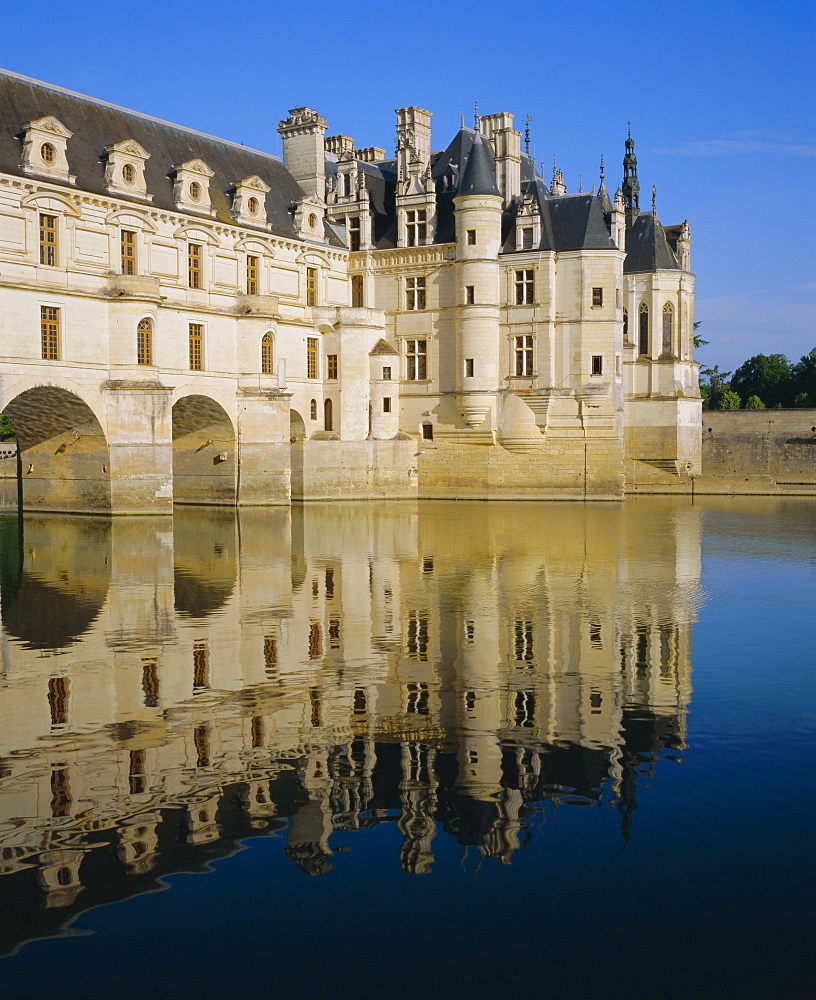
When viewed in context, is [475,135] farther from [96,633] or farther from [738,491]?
[96,633]

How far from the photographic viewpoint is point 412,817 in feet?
23.5

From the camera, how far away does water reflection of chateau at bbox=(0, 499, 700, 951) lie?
22.6ft

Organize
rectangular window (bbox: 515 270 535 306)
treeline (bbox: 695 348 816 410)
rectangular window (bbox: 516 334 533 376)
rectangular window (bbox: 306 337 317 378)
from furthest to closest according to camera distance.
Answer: treeline (bbox: 695 348 816 410), rectangular window (bbox: 516 334 533 376), rectangular window (bbox: 515 270 535 306), rectangular window (bbox: 306 337 317 378)

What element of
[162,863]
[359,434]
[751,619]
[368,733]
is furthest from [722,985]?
[359,434]

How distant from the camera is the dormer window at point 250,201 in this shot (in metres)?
37.3

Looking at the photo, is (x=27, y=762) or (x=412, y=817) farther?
(x=27, y=762)

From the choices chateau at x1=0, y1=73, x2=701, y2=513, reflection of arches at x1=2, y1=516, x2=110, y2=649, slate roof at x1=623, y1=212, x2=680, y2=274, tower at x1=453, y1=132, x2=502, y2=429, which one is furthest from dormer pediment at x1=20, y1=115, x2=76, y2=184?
slate roof at x1=623, y1=212, x2=680, y2=274

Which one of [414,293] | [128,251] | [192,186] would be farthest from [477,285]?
[128,251]

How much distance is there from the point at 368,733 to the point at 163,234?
2777 centimetres

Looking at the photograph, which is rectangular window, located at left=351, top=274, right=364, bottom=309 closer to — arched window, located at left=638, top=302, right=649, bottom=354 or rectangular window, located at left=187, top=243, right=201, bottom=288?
rectangular window, located at left=187, top=243, right=201, bottom=288

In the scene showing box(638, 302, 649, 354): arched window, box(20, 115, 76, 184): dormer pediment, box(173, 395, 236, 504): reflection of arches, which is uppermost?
box(20, 115, 76, 184): dormer pediment

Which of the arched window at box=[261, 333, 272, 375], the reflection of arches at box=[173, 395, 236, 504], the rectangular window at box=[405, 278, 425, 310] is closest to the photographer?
the reflection of arches at box=[173, 395, 236, 504]

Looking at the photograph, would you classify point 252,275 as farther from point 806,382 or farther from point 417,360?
point 806,382

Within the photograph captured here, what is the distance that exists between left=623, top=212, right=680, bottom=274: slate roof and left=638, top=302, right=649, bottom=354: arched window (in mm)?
1655
